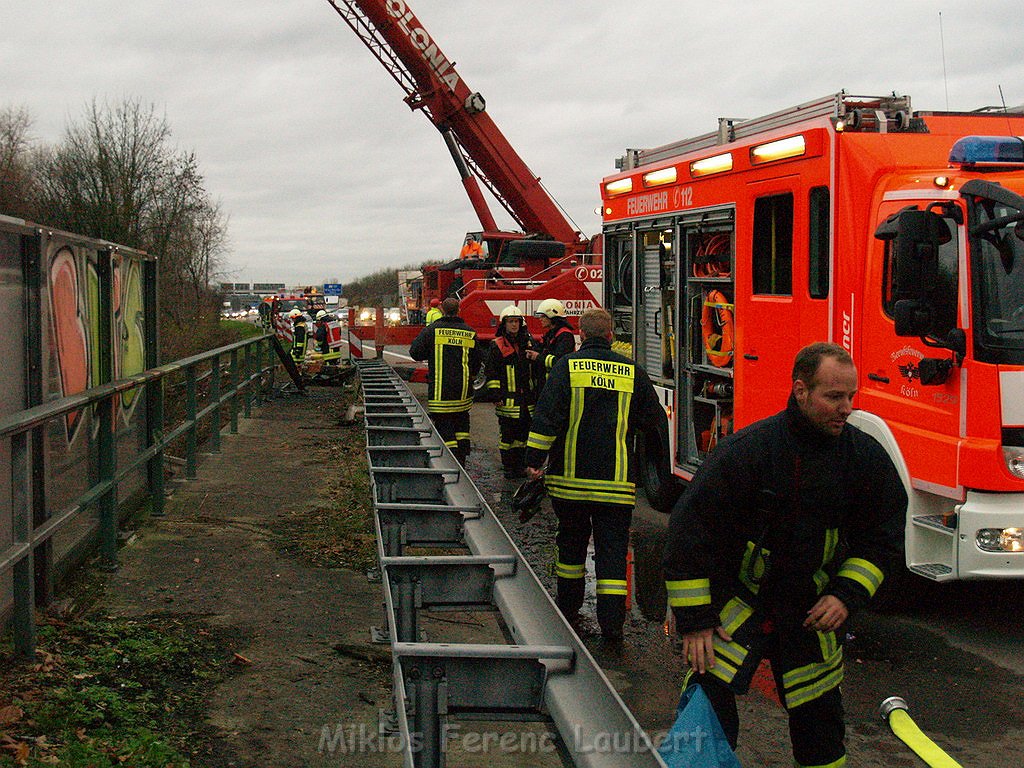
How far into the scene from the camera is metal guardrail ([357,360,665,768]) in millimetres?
2980

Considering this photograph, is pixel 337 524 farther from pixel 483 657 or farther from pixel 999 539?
pixel 483 657

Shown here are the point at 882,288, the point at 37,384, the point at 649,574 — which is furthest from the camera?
the point at 649,574

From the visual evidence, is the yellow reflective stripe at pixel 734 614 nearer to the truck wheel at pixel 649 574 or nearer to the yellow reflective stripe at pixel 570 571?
the yellow reflective stripe at pixel 570 571

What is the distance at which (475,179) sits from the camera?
23719 mm

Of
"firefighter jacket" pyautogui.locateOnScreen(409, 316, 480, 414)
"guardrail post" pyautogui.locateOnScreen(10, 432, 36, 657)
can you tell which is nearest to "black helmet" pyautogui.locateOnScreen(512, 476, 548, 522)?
"guardrail post" pyautogui.locateOnScreen(10, 432, 36, 657)

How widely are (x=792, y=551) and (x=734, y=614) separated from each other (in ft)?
0.88

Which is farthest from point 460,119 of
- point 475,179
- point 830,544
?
point 830,544

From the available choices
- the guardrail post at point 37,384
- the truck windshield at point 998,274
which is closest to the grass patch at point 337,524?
the guardrail post at point 37,384

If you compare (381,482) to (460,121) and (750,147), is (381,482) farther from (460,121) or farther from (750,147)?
(460,121)

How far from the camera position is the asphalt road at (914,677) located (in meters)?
4.89

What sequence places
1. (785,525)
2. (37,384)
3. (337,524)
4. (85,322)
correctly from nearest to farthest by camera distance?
(785,525)
(37,384)
(85,322)
(337,524)

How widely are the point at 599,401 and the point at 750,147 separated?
2801 mm

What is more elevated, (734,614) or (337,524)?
(734,614)

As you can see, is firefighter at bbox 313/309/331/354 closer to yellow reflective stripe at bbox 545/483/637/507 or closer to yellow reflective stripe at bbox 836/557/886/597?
yellow reflective stripe at bbox 545/483/637/507
